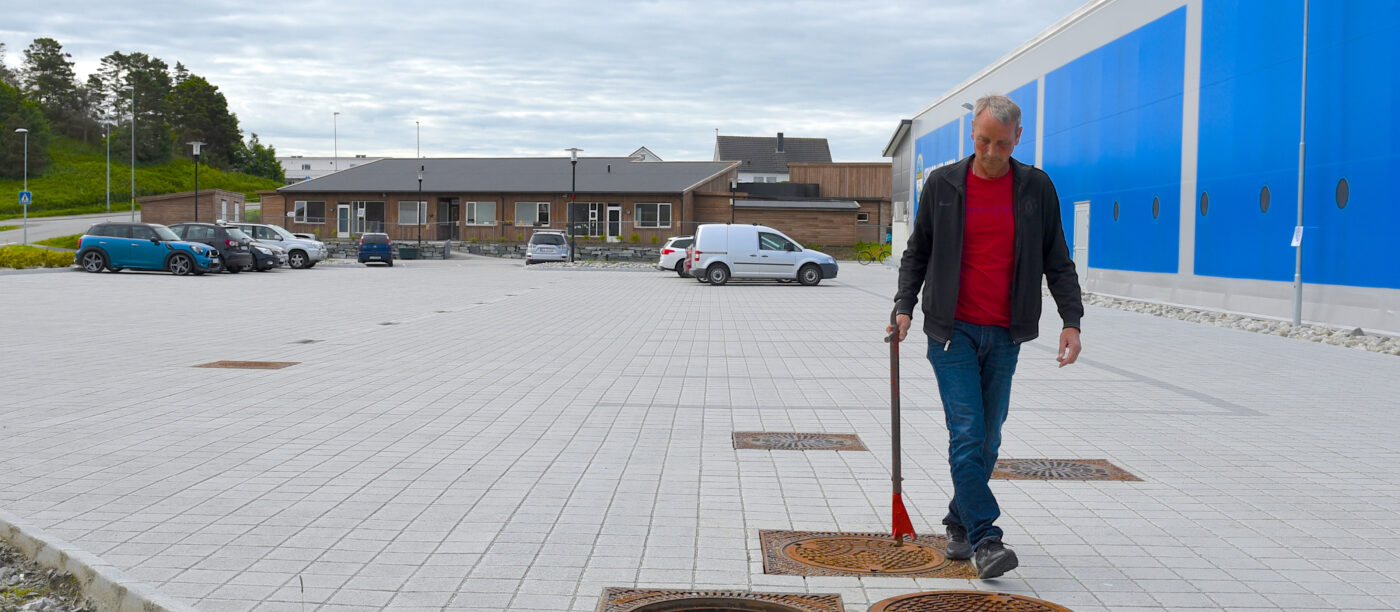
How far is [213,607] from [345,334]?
38.5 ft

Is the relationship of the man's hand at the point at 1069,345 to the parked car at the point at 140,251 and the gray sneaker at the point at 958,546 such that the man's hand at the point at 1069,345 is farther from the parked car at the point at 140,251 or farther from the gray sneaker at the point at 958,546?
the parked car at the point at 140,251

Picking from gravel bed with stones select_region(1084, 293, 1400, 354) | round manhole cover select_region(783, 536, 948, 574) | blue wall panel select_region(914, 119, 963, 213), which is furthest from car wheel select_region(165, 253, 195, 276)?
round manhole cover select_region(783, 536, 948, 574)

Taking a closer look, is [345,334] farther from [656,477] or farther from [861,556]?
[861,556]

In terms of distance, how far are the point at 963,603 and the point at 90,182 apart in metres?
94.5

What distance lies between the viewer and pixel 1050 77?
1238 inches

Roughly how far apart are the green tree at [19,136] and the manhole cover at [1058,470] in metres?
90.4

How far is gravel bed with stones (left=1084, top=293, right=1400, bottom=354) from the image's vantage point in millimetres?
15117

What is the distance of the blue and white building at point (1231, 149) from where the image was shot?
16.2m

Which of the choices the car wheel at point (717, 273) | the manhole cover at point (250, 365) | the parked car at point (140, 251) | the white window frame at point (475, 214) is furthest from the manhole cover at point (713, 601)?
the white window frame at point (475, 214)

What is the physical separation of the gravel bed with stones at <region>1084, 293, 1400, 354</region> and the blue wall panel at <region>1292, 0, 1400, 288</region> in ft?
2.55

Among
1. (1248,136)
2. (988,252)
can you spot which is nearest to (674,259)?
(1248,136)

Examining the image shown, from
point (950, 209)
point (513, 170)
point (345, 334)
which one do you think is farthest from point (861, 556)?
point (513, 170)

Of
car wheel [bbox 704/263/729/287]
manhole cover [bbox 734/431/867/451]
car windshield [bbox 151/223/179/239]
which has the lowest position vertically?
manhole cover [bbox 734/431/867/451]

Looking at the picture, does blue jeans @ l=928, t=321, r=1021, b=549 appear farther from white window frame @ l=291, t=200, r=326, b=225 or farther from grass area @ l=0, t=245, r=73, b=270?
white window frame @ l=291, t=200, r=326, b=225
